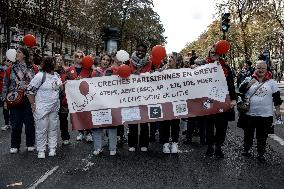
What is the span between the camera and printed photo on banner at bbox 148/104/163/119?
329 inches

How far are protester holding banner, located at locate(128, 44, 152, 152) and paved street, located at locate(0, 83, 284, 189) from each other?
0.20m

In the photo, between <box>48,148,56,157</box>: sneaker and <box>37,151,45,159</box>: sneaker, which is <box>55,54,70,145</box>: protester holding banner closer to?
<box>48,148,56,157</box>: sneaker

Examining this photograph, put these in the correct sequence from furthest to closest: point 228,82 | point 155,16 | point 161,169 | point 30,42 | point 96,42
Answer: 1. point 96,42
2. point 155,16
3. point 30,42
4. point 228,82
5. point 161,169

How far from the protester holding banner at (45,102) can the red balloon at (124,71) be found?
1.09m

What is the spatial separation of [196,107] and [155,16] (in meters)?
45.5

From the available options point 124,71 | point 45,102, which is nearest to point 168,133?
point 124,71

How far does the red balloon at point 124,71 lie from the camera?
318 inches

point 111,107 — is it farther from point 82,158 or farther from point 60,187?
point 60,187

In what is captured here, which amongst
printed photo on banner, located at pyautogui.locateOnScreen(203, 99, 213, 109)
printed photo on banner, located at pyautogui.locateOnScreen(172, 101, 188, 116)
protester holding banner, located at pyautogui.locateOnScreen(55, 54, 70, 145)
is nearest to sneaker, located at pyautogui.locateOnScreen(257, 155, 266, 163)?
printed photo on banner, located at pyautogui.locateOnScreen(203, 99, 213, 109)

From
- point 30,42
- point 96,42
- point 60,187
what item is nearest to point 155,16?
point 96,42

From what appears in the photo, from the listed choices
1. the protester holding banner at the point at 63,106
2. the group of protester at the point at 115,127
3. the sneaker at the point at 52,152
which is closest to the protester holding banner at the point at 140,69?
the group of protester at the point at 115,127

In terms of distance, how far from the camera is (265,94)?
7.63m

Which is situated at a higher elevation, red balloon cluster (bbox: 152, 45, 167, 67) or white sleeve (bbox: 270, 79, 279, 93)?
red balloon cluster (bbox: 152, 45, 167, 67)

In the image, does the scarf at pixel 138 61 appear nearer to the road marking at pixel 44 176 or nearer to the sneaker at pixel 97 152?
the sneaker at pixel 97 152
